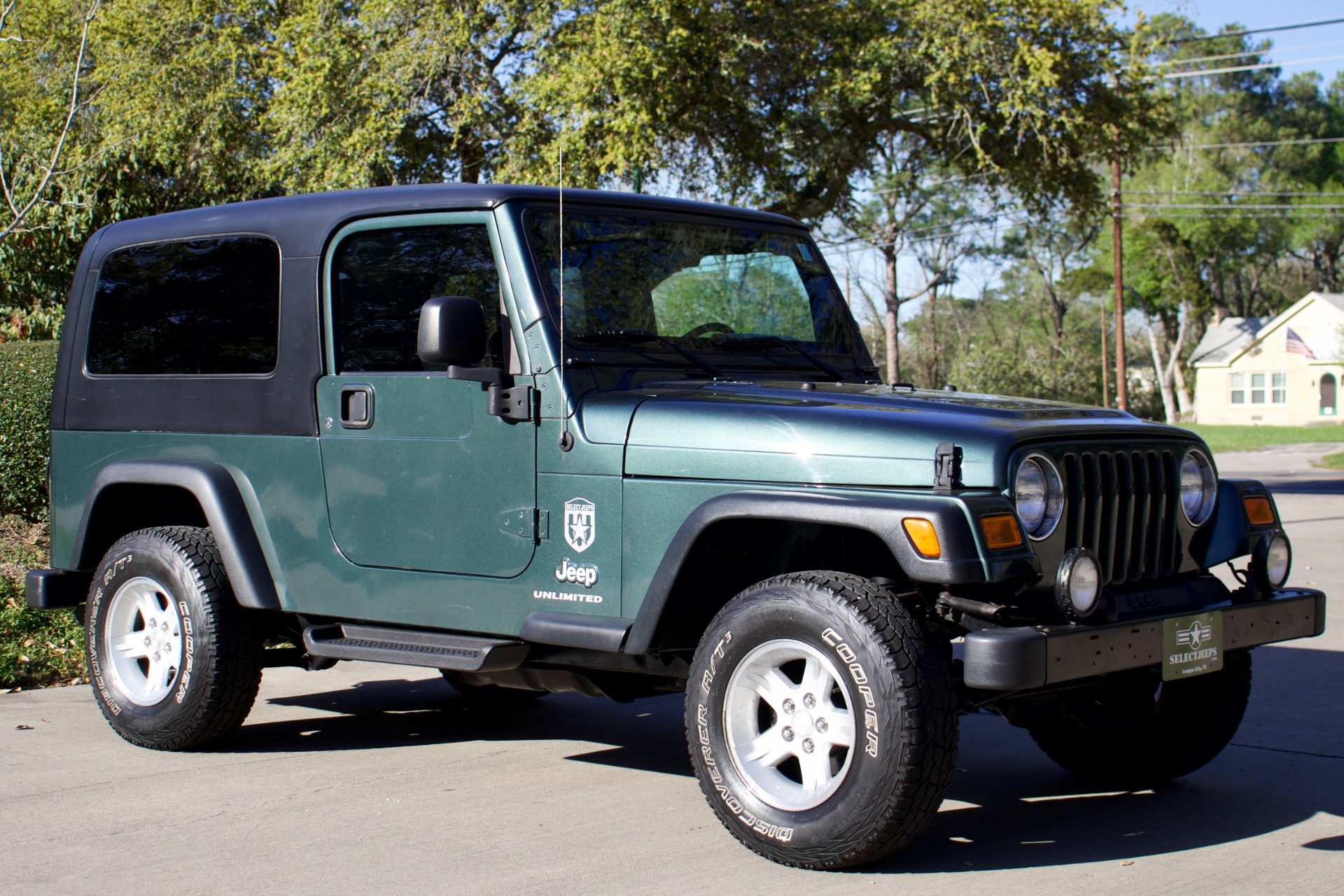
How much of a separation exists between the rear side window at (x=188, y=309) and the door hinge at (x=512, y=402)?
1.18 m

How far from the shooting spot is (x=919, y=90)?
57.7 ft

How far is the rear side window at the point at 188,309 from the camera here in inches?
215

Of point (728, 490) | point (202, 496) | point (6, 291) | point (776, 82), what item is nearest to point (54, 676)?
point (202, 496)

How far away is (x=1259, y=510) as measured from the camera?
4.79m

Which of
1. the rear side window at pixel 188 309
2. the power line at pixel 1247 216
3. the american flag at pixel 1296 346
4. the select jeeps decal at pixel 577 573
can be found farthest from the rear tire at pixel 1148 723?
the power line at pixel 1247 216

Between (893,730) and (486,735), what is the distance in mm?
2715

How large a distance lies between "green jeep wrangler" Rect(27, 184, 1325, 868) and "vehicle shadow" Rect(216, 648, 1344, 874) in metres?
0.25

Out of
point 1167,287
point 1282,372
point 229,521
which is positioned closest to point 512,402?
point 229,521

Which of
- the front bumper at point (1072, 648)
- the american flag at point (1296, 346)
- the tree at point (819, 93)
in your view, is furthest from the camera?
the american flag at point (1296, 346)

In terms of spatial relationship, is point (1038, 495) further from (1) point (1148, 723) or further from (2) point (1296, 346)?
(2) point (1296, 346)

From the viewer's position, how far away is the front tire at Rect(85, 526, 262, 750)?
17.8 feet

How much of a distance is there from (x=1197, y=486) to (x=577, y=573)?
2081mm

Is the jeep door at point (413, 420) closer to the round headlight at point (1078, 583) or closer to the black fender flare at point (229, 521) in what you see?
the black fender flare at point (229, 521)

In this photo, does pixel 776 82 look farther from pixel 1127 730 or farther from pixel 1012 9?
pixel 1127 730
